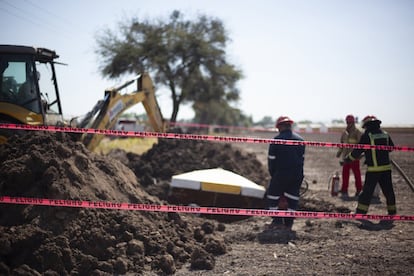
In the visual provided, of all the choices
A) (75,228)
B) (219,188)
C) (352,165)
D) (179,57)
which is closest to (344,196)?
(352,165)

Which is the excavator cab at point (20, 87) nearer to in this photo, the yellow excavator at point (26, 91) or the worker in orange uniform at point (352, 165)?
the yellow excavator at point (26, 91)

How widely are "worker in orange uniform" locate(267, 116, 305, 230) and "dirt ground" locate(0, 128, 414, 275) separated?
38 cm

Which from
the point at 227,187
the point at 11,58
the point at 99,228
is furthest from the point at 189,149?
the point at 99,228

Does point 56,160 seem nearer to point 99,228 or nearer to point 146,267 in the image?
point 99,228

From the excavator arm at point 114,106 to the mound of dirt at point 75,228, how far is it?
3.09 m

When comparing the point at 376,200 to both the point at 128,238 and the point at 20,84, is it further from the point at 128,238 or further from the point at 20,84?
the point at 20,84

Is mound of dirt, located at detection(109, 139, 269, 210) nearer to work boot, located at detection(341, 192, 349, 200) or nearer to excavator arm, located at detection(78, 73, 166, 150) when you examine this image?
excavator arm, located at detection(78, 73, 166, 150)

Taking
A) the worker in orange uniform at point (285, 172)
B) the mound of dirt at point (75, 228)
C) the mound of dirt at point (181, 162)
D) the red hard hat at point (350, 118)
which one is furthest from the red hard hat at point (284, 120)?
the red hard hat at point (350, 118)

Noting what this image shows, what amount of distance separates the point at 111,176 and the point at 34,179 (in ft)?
4.86

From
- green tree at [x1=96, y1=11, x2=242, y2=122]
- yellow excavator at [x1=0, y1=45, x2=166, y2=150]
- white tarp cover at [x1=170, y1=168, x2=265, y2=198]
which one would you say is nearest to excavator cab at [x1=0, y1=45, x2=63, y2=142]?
yellow excavator at [x1=0, y1=45, x2=166, y2=150]

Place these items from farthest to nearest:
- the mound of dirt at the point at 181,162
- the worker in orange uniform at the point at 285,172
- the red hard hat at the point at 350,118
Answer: the mound of dirt at the point at 181,162 < the red hard hat at the point at 350,118 < the worker in orange uniform at the point at 285,172

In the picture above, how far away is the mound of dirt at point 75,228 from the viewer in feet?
15.0

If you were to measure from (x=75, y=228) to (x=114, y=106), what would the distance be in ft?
18.1

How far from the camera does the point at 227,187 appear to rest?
825 centimetres
